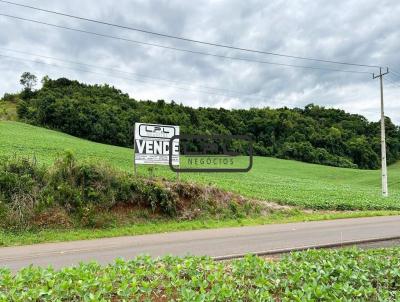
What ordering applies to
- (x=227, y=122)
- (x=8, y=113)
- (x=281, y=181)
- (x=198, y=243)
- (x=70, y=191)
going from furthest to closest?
(x=8, y=113) < (x=227, y=122) < (x=281, y=181) < (x=70, y=191) < (x=198, y=243)

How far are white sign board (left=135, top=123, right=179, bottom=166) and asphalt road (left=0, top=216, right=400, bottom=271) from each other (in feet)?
14.4

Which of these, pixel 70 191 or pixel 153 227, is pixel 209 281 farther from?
pixel 70 191

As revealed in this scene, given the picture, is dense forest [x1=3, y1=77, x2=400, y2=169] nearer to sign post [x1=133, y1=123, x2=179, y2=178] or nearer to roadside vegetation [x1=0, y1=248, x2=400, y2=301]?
sign post [x1=133, y1=123, x2=179, y2=178]

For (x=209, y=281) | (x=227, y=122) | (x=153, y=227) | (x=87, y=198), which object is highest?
(x=227, y=122)

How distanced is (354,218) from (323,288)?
15.2 meters

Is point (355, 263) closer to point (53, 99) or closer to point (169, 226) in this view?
point (169, 226)

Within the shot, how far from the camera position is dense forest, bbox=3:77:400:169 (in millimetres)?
57125

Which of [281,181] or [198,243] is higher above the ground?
[281,181]

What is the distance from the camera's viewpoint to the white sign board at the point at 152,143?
16.6m

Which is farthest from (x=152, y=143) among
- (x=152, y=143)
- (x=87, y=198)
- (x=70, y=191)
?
(x=70, y=191)

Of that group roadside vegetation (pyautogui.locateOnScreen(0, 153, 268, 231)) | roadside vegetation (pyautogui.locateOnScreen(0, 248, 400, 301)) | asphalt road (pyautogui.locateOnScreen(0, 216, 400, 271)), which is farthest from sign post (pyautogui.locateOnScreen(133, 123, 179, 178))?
roadside vegetation (pyautogui.locateOnScreen(0, 248, 400, 301))

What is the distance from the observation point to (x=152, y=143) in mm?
16875

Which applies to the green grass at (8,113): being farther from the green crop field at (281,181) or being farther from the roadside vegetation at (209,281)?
the roadside vegetation at (209,281)

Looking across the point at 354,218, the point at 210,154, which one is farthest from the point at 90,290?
the point at 210,154
